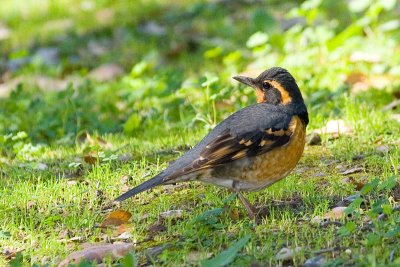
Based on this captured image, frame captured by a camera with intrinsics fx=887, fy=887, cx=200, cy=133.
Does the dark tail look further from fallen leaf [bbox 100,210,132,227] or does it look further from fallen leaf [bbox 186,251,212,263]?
fallen leaf [bbox 186,251,212,263]

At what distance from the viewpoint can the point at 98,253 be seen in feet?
17.9

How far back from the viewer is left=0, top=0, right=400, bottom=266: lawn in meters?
5.54

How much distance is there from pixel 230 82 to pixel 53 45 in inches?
139

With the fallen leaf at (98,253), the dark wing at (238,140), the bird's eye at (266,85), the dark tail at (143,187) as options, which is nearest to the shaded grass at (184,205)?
the fallen leaf at (98,253)

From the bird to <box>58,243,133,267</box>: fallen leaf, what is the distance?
1.58ft

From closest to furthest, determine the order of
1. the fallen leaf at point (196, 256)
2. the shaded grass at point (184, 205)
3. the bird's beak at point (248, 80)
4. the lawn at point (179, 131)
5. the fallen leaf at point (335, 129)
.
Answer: the fallen leaf at point (196, 256), the shaded grass at point (184, 205), the lawn at point (179, 131), the bird's beak at point (248, 80), the fallen leaf at point (335, 129)

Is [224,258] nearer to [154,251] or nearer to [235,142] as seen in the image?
[154,251]

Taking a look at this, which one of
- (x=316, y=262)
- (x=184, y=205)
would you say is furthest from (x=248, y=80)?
(x=316, y=262)

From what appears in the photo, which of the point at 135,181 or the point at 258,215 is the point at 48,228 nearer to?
the point at 135,181

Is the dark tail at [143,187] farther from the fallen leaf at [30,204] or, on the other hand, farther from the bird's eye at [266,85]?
the bird's eye at [266,85]

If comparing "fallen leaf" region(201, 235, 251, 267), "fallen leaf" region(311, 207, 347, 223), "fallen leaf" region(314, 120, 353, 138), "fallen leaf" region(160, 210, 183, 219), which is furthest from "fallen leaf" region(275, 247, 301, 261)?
"fallen leaf" region(314, 120, 353, 138)

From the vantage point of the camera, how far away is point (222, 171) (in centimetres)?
613

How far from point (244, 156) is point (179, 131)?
2.47 metres

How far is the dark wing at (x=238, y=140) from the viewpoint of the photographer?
602 centimetres
